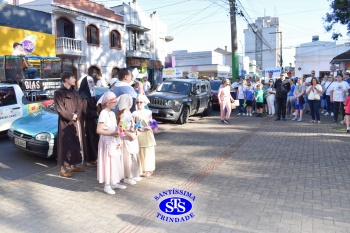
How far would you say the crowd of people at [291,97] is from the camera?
11281 mm

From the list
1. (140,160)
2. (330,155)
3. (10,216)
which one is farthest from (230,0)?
(10,216)

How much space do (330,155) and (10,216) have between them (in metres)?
6.36

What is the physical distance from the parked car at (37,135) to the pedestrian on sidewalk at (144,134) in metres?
2.03

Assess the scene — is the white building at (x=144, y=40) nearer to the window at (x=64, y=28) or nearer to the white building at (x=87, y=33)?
the white building at (x=87, y=33)

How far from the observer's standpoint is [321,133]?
979cm

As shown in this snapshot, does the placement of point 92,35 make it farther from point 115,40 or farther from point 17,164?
point 17,164

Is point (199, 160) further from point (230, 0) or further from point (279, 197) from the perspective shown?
point (230, 0)

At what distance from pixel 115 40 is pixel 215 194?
2461 centimetres

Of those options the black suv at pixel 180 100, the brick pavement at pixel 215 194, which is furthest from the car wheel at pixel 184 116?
the brick pavement at pixel 215 194

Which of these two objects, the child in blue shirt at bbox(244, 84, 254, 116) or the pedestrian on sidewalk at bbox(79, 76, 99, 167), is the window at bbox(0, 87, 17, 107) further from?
the child in blue shirt at bbox(244, 84, 254, 116)

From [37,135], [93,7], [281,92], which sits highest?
[93,7]

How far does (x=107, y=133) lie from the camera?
459 cm

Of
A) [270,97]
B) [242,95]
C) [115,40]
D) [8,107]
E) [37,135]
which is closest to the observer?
[37,135]

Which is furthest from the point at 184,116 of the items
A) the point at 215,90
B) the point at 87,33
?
the point at 87,33
